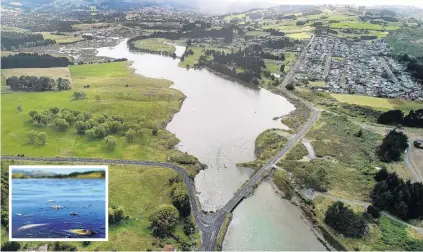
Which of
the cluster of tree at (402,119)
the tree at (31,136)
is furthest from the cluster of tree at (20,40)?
the cluster of tree at (402,119)

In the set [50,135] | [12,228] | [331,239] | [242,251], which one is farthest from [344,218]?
[50,135]

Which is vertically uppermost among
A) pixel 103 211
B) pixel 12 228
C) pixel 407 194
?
pixel 103 211

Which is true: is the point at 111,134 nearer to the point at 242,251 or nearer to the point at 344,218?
the point at 242,251

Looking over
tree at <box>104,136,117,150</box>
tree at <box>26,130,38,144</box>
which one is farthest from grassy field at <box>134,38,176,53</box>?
tree at <box>26,130,38,144</box>

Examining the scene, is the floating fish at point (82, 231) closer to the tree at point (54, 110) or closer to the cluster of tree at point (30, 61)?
the tree at point (54, 110)

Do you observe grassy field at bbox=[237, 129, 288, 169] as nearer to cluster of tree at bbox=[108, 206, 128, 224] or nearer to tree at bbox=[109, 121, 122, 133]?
cluster of tree at bbox=[108, 206, 128, 224]

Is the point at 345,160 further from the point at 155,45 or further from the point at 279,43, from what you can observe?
the point at 155,45
